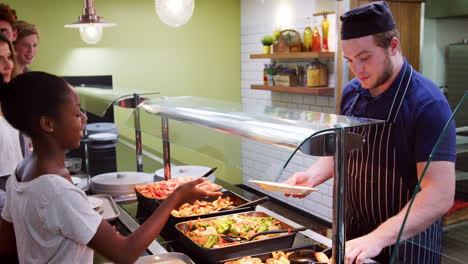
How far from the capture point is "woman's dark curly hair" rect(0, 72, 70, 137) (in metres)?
1.32

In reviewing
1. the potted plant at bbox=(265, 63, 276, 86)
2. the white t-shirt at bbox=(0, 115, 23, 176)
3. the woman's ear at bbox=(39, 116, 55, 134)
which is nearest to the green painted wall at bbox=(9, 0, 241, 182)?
the potted plant at bbox=(265, 63, 276, 86)

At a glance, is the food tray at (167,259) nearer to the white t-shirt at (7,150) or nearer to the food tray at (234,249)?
the food tray at (234,249)

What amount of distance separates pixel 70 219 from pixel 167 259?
47 centimetres

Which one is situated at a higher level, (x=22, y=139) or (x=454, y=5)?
(x=454, y=5)

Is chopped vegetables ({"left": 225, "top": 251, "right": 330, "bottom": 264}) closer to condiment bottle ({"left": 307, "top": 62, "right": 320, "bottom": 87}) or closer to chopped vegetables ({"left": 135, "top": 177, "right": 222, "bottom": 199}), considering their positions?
chopped vegetables ({"left": 135, "top": 177, "right": 222, "bottom": 199})

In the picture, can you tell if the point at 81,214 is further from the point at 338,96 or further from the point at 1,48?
the point at 338,96

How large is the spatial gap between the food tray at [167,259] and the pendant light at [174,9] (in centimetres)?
193

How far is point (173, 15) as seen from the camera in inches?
124

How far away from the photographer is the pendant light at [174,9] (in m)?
3.10

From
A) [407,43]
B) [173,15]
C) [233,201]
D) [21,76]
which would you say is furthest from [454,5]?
[21,76]

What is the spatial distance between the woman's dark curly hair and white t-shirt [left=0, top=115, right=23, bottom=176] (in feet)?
4.54

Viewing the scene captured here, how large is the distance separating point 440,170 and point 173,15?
2.42 m

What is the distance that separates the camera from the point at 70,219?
4.16 feet

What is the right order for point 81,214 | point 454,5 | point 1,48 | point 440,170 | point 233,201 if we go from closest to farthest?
point 440,170 → point 81,214 → point 233,201 → point 1,48 → point 454,5
